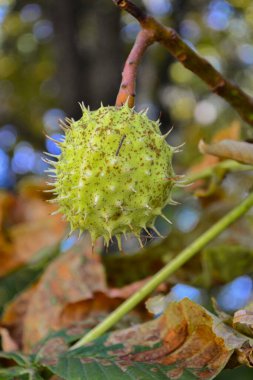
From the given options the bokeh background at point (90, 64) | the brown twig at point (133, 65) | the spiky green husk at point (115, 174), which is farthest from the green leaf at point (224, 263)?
the bokeh background at point (90, 64)

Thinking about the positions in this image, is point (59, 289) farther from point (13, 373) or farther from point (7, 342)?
point (13, 373)

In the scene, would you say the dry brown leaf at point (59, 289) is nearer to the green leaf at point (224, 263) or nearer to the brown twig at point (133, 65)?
the green leaf at point (224, 263)

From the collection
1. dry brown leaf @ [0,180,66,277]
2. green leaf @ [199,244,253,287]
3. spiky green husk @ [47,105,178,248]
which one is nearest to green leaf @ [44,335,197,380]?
spiky green husk @ [47,105,178,248]

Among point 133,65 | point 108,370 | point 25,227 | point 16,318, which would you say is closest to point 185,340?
point 108,370

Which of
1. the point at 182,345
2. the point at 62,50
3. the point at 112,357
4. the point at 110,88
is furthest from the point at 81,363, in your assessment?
the point at 62,50

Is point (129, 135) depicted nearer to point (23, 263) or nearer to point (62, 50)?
point (23, 263)

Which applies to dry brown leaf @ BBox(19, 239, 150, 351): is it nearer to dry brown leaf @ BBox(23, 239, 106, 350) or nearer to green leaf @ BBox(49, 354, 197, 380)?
dry brown leaf @ BBox(23, 239, 106, 350)
